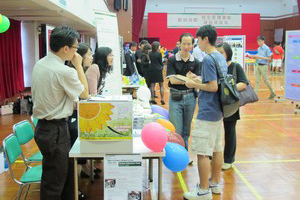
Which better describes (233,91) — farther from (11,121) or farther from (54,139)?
(11,121)

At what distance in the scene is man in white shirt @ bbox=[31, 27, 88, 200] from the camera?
2406 millimetres

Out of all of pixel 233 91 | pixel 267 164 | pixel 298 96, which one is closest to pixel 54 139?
pixel 233 91

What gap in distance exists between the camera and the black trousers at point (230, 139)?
402 cm

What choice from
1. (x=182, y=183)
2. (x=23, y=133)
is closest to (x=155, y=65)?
(x=182, y=183)

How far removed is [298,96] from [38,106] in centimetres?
687

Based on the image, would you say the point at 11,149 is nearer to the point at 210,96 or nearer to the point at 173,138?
the point at 173,138

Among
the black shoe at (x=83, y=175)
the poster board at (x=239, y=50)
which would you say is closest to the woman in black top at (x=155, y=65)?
the poster board at (x=239, y=50)

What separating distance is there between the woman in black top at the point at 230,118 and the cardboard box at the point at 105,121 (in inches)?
69.1

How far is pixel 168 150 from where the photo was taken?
2955 mm

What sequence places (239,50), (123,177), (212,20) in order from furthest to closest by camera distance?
(212,20) < (239,50) < (123,177)

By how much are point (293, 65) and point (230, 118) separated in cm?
481

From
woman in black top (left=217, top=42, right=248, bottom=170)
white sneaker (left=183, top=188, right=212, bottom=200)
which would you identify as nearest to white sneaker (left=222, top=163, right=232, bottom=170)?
woman in black top (left=217, top=42, right=248, bottom=170)

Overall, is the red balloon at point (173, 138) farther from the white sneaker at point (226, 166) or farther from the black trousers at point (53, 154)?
the white sneaker at point (226, 166)

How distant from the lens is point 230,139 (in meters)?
4.04
